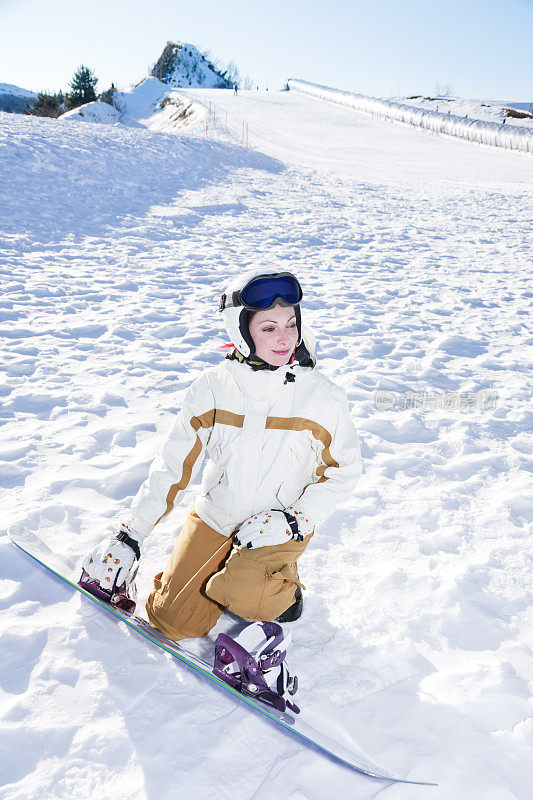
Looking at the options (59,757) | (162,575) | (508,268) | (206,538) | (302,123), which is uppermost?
(302,123)

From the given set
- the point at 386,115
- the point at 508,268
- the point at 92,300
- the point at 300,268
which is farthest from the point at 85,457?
the point at 386,115

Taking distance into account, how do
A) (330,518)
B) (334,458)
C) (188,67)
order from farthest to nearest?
(188,67)
(330,518)
(334,458)

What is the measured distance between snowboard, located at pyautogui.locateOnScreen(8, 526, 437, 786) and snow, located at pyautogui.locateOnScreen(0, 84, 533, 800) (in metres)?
0.04

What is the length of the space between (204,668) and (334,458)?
91cm

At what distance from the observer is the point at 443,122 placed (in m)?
23.4

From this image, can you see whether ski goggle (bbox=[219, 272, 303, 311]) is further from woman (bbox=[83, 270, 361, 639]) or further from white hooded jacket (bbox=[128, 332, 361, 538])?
white hooded jacket (bbox=[128, 332, 361, 538])

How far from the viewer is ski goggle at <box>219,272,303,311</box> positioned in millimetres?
2059

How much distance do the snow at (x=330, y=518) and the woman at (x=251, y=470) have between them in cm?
25

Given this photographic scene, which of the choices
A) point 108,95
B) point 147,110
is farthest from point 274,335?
point 108,95

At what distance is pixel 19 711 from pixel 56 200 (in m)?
9.17

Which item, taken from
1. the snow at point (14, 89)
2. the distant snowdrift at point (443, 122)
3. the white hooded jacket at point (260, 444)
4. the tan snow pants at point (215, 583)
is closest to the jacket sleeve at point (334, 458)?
the white hooded jacket at point (260, 444)

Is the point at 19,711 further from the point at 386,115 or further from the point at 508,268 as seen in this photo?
the point at 386,115

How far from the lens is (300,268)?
25.7ft

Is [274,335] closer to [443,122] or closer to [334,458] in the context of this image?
[334,458]
